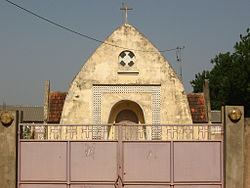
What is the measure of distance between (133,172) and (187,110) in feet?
19.7

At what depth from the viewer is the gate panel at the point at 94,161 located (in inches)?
389

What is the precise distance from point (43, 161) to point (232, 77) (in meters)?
29.5

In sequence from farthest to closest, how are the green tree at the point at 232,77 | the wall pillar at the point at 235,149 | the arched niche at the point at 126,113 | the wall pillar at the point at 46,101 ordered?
the green tree at the point at 232,77 → the wall pillar at the point at 46,101 → the arched niche at the point at 126,113 → the wall pillar at the point at 235,149

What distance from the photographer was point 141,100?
50.9 ft

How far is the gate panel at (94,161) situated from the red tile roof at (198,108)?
733cm

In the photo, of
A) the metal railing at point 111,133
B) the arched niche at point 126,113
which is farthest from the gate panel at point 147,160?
the arched niche at point 126,113

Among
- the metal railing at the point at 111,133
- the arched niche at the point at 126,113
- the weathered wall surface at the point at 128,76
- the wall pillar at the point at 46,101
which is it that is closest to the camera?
the metal railing at the point at 111,133

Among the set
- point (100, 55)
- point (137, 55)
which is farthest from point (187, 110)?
point (100, 55)

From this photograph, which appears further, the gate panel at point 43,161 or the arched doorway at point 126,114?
the arched doorway at point 126,114

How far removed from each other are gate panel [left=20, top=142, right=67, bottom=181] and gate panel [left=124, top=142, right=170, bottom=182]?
1657mm

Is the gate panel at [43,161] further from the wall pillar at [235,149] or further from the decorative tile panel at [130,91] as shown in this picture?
the decorative tile panel at [130,91]

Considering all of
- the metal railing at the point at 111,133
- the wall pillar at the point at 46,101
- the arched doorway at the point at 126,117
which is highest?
the wall pillar at the point at 46,101

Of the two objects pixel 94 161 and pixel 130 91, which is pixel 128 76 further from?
pixel 94 161

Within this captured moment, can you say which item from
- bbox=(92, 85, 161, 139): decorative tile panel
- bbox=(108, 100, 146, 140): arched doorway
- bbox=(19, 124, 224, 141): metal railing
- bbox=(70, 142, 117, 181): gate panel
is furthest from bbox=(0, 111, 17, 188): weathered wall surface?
bbox=(108, 100, 146, 140): arched doorway
